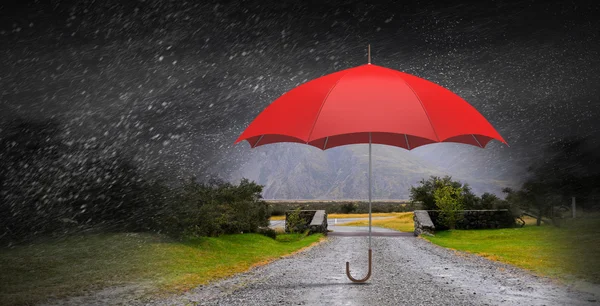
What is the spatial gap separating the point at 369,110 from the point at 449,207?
1550 centimetres

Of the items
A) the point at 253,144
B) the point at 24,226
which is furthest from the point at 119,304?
the point at 24,226

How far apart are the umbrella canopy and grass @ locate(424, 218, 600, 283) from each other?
163 inches

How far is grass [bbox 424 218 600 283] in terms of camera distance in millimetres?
8844

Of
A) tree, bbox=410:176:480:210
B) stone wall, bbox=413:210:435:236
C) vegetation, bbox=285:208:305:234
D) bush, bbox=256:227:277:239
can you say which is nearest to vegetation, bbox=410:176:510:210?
tree, bbox=410:176:480:210

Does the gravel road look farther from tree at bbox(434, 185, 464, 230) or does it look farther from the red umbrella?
tree at bbox(434, 185, 464, 230)

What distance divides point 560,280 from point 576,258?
116 inches

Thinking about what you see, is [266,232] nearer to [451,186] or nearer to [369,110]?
[451,186]

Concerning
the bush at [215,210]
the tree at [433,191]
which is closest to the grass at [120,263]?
the bush at [215,210]

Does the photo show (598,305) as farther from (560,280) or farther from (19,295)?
(19,295)

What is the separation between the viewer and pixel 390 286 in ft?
23.4

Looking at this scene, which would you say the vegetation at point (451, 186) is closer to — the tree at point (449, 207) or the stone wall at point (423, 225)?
the tree at point (449, 207)

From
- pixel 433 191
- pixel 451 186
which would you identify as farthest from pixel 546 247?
pixel 433 191

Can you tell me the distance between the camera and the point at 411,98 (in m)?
5.07

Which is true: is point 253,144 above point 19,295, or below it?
above
